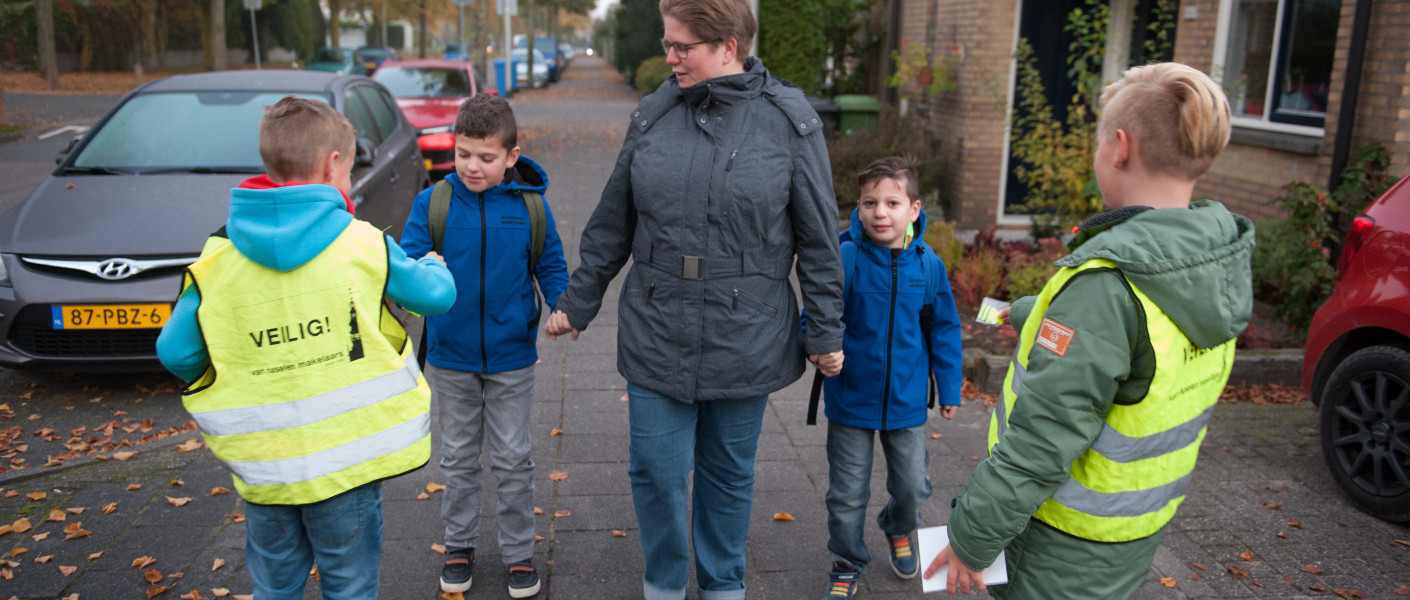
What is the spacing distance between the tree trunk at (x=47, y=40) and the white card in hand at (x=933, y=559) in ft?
102

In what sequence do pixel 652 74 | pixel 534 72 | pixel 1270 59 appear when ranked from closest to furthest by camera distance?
pixel 1270 59 → pixel 652 74 → pixel 534 72

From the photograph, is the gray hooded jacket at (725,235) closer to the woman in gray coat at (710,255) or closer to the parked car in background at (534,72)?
the woman in gray coat at (710,255)

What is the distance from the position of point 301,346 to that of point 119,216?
3.94 m

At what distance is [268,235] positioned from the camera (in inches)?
86.6

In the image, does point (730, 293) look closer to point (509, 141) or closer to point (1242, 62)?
point (509, 141)

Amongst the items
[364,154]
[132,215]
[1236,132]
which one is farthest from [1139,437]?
[1236,132]

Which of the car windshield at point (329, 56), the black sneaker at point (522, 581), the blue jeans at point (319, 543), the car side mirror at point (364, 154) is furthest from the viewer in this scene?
the car windshield at point (329, 56)

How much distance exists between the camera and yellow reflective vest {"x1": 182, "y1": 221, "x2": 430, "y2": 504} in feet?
7.39

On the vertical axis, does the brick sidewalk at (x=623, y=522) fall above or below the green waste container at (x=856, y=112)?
below

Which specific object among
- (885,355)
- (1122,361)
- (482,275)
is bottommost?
(885,355)

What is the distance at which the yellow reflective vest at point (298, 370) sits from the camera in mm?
2252

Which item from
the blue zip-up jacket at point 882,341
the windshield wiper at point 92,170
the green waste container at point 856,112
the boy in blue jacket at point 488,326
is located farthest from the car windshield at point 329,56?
the blue zip-up jacket at point 882,341

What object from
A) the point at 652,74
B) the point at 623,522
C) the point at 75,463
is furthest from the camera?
the point at 652,74

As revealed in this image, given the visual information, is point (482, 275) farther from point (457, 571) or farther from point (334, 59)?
point (334, 59)
